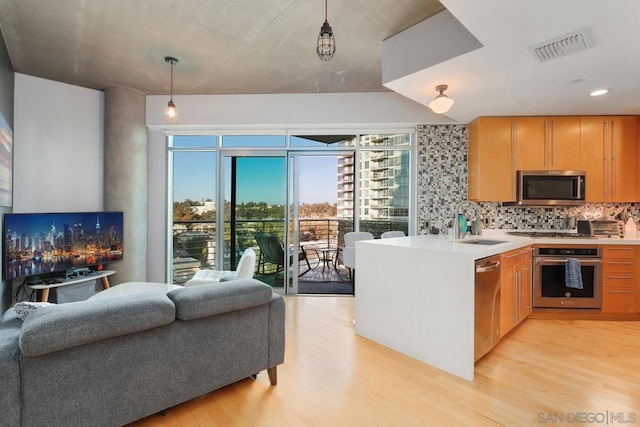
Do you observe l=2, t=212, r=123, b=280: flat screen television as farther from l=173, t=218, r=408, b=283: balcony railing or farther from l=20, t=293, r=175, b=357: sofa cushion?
l=20, t=293, r=175, b=357: sofa cushion

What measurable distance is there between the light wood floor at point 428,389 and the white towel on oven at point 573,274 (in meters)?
Result: 0.54

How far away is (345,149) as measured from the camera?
4.46 meters

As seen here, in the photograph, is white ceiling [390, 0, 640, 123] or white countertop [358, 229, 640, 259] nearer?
white ceiling [390, 0, 640, 123]

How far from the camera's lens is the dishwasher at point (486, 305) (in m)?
2.25

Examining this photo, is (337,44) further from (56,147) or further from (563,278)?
(56,147)

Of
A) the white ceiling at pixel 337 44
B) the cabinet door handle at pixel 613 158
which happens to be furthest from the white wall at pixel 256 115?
the cabinet door handle at pixel 613 158

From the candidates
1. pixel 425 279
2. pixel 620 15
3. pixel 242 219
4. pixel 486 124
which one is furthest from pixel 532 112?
pixel 242 219

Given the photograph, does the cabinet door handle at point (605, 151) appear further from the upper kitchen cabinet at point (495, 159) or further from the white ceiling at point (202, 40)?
the white ceiling at point (202, 40)

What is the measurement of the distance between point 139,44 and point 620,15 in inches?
151

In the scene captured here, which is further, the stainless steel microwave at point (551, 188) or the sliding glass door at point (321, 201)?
the sliding glass door at point (321, 201)

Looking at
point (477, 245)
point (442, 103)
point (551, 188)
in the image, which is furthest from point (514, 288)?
point (442, 103)

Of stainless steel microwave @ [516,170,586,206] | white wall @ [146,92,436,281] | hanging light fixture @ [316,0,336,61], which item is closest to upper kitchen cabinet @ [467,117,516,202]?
stainless steel microwave @ [516,170,586,206]

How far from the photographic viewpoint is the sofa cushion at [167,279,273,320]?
5.57 ft

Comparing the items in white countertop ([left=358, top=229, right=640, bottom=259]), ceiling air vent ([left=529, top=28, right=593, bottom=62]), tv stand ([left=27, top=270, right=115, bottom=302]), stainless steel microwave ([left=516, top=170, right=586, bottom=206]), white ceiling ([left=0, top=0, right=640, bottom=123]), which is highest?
white ceiling ([left=0, top=0, right=640, bottom=123])
